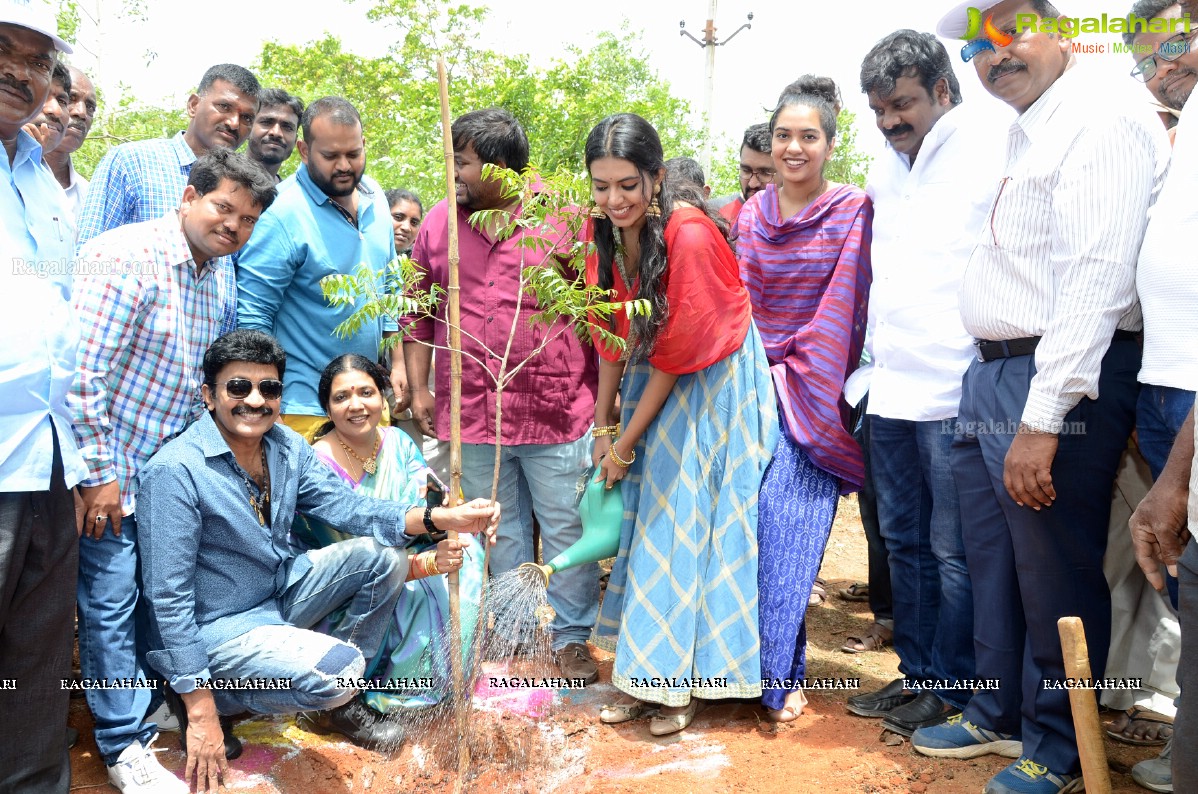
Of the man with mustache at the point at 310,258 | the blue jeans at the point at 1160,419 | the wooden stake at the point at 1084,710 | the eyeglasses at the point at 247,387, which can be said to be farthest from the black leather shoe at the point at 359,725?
the blue jeans at the point at 1160,419

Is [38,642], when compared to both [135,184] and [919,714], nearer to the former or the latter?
[135,184]

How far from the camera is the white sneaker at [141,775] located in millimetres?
3367

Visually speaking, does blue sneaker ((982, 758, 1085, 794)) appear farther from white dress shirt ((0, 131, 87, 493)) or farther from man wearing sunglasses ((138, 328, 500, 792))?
white dress shirt ((0, 131, 87, 493))

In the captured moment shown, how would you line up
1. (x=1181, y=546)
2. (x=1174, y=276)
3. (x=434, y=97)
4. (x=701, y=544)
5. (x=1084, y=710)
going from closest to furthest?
(x=1181, y=546), (x=1174, y=276), (x=1084, y=710), (x=701, y=544), (x=434, y=97)

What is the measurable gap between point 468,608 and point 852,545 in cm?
392

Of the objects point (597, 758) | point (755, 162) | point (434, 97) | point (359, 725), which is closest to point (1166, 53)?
point (755, 162)

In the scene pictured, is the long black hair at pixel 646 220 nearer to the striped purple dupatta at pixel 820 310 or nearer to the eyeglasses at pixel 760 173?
the striped purple dupatta at pixel 820 310

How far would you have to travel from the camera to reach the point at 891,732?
3.78 metres

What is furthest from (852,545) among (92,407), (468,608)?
(92,407)

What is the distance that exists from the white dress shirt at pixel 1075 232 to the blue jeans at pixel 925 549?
0.75 metres

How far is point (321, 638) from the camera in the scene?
3637mm

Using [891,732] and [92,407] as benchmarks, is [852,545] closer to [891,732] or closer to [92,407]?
[891,732]

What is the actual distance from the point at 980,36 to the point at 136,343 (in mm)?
3098

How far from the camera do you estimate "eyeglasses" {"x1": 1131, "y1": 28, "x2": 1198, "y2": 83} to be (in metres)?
3.48
